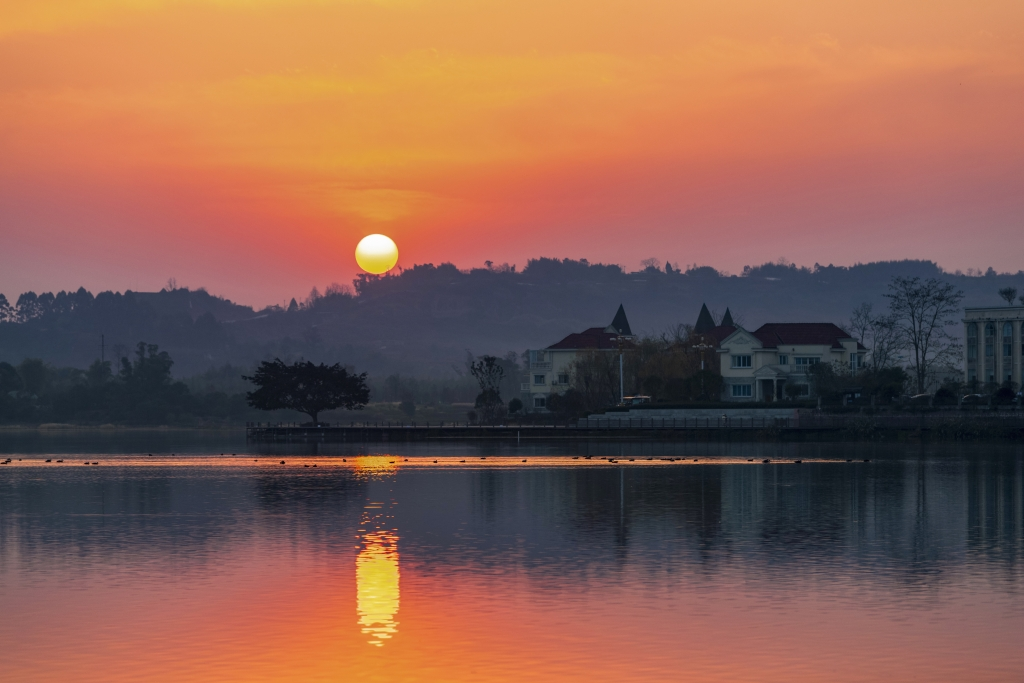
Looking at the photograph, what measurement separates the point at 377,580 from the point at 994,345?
131m

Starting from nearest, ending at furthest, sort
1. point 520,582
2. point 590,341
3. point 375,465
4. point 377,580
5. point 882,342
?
1. point 520,582
2. point 377,580
3. point 375,465
4. point 882,342
5. point 590,341

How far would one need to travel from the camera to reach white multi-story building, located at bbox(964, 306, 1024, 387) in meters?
147

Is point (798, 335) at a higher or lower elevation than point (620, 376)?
higher

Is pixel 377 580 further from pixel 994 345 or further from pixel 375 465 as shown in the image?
pixel 994 345

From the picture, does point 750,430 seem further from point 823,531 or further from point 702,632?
point 702,632

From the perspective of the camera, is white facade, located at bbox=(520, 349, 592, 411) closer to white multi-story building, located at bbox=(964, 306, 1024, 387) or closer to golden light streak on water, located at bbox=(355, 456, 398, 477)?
white multi-story building, located at bbox=(964, 306, 1024, 387)

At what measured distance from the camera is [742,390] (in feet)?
475

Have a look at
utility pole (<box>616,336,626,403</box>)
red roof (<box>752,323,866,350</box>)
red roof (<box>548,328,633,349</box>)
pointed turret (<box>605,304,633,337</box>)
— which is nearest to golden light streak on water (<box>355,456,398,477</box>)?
utility pole (<box>616,336,626,403</box>)

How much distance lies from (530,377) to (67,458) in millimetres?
74076

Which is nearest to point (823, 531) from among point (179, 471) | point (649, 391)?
point (179, 471)

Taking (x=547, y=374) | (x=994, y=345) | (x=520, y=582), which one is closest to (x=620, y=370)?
(x=547, y=374)

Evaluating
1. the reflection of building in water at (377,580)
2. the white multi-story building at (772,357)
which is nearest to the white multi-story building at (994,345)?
the white multi-story building at (772,357)

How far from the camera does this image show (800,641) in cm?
2533

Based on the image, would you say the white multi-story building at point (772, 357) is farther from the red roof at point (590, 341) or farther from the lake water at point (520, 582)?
the lake water at point (520, 582)
